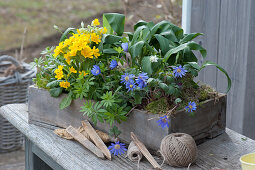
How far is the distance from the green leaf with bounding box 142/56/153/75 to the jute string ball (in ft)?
0.73

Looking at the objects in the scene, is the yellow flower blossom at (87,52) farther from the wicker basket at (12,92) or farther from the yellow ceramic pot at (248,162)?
the wicker basket at (12,92)

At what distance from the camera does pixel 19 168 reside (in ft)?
9.91

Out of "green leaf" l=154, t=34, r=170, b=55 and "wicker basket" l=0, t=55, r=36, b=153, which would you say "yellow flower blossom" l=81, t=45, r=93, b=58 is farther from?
"wicker basket" l=0, t=55, r=36, b=153

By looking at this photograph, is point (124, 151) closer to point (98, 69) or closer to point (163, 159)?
point (163, 159)

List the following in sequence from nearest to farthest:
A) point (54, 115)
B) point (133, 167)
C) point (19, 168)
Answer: point (133, 167) < point (54, 115) < point (19, 168)

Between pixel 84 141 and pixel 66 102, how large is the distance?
18 cm

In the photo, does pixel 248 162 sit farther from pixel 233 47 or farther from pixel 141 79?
pixel 233 47

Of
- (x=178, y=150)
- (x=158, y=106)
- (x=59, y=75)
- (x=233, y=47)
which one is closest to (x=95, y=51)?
(x=59, y=75)

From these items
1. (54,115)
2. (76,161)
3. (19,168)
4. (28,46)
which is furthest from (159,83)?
(28,46)

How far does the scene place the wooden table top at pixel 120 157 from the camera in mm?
1169

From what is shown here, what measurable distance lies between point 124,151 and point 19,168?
2.02 meters

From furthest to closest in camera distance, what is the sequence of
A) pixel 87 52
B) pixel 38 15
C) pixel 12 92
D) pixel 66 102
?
pixel 38 15 < pixel 12 92 < pixel 66 102 < pixel 87 52

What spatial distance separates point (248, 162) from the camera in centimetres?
102

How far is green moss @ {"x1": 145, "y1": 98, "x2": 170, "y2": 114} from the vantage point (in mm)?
1203
